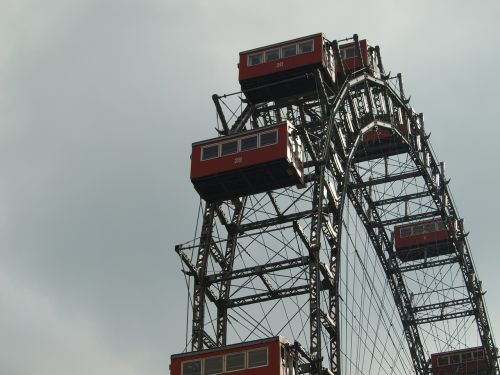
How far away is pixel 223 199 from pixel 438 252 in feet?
124

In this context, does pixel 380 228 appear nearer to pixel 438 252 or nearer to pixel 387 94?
pixel 438 252

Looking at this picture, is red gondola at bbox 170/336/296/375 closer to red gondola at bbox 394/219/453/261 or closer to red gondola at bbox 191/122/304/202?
red gondola at bbox 191/122/304/202

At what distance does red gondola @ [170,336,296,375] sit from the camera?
45.3 metres

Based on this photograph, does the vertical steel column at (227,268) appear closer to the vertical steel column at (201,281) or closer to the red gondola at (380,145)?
the vertical steel column at (201,281)

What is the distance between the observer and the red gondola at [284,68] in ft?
192

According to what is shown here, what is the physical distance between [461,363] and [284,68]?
A: 36149 millimetres

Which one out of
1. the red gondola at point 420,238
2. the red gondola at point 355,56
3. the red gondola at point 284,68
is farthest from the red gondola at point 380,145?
the red gondola at point 284,68

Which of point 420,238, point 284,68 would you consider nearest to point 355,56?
point 284,68

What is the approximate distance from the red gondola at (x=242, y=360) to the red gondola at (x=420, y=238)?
132ft

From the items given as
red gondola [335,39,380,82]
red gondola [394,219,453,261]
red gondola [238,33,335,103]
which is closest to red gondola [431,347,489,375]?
red gondola [394,219,453,261]

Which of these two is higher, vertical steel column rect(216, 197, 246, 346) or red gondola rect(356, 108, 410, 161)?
red gondola rect(356, 108, 410, 161)

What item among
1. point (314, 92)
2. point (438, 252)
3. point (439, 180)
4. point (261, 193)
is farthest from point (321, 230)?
point (438, 252)

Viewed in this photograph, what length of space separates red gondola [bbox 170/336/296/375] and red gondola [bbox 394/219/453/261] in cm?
4026

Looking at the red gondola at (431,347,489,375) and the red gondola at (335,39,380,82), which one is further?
the red gondola at (431,347,489,375)
